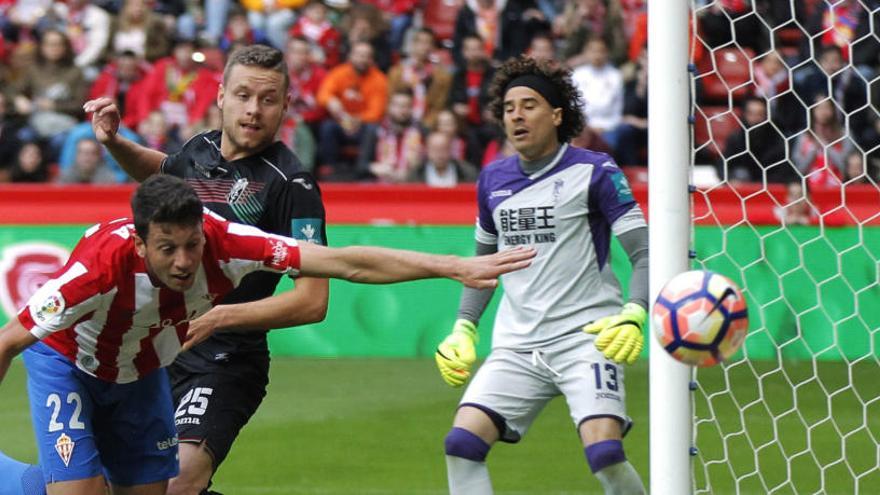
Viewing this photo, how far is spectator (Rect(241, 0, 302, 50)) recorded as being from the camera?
14.9 metres

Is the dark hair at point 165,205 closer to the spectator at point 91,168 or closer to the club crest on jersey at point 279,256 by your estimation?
the club crest on jersey at point 279,256

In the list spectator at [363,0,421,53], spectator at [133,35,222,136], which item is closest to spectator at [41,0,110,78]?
spectator at [133,35,222,136]

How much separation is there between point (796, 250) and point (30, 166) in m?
6.97

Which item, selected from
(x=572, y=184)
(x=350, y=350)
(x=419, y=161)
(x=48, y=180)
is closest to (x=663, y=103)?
(x=572, y=184)

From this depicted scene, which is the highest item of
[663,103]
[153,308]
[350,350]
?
[663,103]

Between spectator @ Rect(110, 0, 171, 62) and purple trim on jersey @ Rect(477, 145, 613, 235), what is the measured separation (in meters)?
9.32

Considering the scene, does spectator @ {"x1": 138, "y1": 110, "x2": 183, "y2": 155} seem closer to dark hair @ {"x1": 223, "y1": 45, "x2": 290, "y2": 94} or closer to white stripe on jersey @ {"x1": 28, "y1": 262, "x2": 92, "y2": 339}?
dark hair @ {"x1": 223, "y1": 45, "x2": 290, "y2": 94}

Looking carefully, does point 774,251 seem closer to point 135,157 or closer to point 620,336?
point 620,336

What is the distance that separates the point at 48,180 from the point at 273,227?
8669 mm

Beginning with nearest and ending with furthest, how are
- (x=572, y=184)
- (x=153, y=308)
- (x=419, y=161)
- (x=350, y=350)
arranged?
(x=153, y=308), (x=572, y=184), (x=350, y=350), (x=419, y=161)

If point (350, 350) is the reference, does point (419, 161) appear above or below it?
above

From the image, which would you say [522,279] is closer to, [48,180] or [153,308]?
[153,308]

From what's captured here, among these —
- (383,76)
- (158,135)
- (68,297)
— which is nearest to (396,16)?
(383,76)

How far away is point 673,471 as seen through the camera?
525 centimetres
